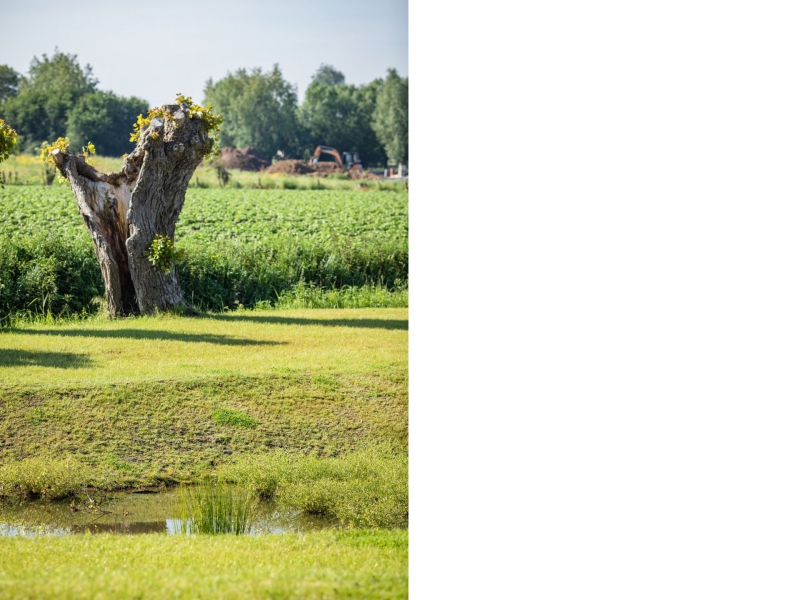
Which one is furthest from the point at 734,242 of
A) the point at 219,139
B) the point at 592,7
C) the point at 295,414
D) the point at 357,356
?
the point at 219,139

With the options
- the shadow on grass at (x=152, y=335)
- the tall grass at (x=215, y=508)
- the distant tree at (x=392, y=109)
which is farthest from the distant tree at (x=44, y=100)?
the tall grass at (x=215, y=508)

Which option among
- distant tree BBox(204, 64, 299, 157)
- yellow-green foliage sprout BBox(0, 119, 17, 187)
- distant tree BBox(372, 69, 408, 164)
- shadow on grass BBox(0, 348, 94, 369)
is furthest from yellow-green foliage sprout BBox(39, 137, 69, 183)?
distant tree BBox(372, 69, 408, 164)

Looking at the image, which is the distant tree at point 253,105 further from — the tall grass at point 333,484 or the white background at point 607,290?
the tall grass at point 333,484

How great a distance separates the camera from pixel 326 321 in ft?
14.2

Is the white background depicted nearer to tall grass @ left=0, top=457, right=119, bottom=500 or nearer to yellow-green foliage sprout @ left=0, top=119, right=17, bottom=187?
tall grass @ left=0, top=457, right=119, bottom=500

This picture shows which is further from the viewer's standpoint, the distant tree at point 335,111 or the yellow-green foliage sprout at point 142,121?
the distant tree at point 335,111

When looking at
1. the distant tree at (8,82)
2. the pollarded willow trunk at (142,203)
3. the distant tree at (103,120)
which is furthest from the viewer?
the pollarded willow trunk at (142,203)

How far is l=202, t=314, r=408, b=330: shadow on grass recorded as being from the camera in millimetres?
4207

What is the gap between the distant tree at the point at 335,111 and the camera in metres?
4.12

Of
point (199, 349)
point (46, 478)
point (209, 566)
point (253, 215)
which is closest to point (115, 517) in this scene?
point (46, 478)

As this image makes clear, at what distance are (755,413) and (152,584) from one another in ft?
8.49

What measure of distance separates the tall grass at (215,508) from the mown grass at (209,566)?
0.16 metres

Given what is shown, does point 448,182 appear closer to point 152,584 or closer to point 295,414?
point 295,414

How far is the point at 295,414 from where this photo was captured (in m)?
3.93
